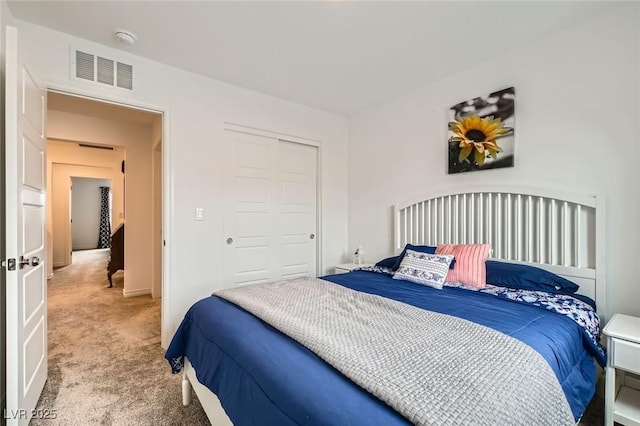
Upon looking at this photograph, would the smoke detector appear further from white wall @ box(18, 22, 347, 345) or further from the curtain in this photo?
Answer: the curtain

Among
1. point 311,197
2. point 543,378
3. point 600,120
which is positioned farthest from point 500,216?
point 311,197

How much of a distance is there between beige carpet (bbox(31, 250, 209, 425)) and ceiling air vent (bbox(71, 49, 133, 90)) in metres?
2.23

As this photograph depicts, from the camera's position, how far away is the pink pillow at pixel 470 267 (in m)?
2.12

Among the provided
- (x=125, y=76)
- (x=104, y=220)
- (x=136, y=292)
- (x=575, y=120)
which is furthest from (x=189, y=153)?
(x=104, y=220)

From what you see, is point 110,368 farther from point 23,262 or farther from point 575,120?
point 575,120

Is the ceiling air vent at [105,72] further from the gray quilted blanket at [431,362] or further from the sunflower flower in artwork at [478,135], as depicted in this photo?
the sunflower flower in artwork at [478,135]

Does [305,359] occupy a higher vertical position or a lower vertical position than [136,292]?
higher

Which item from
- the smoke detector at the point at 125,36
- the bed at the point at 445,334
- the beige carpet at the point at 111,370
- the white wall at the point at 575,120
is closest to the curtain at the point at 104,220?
the beige carpet at the point at 111,370

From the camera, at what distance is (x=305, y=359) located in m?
1.07

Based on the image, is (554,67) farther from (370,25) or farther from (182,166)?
(182,166)

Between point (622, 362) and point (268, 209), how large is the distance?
9.54 feet

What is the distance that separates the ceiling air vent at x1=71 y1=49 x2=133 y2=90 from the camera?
88.4 inches

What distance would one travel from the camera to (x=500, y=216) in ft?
7.93

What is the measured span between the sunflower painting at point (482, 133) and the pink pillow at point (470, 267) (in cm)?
74
